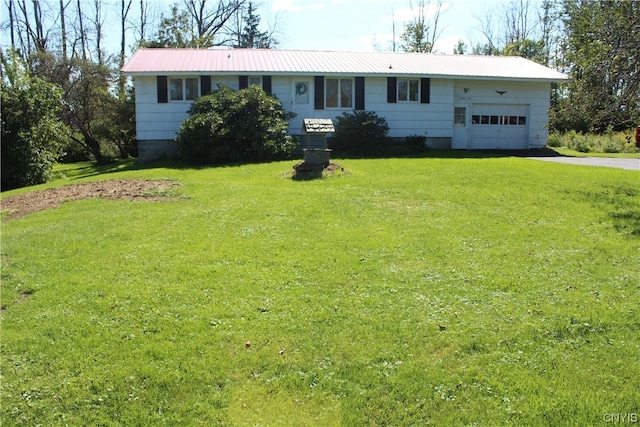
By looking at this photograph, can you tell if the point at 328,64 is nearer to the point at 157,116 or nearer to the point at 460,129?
the point at 460,129

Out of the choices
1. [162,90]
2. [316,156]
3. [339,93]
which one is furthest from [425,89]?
[162,90]

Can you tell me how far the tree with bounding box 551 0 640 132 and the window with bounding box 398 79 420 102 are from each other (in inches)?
362

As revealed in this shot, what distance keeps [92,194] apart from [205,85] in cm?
900

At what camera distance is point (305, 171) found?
12.0 m

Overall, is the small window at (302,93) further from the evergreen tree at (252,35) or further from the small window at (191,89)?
the evergreen tree at (252,35)

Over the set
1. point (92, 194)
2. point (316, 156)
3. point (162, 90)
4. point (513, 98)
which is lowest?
point (92, 194)

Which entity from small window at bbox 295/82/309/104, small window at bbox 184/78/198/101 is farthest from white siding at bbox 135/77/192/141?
small window at bbox 295/82/309/104

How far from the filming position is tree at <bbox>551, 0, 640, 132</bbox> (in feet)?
30.3

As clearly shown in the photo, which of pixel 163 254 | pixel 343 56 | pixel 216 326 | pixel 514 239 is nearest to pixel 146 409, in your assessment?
pixel 216 326

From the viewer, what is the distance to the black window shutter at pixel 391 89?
19.8 meters

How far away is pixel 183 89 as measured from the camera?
18.8 metres

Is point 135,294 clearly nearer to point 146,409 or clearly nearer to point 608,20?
point 146,409

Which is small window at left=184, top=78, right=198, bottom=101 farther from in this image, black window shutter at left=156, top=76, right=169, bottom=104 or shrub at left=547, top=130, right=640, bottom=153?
shrub at left=547, top=130, right=640, bottom=153

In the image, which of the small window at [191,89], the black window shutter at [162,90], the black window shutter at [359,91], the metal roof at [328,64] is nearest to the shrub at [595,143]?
the metal roof at [328,64]
